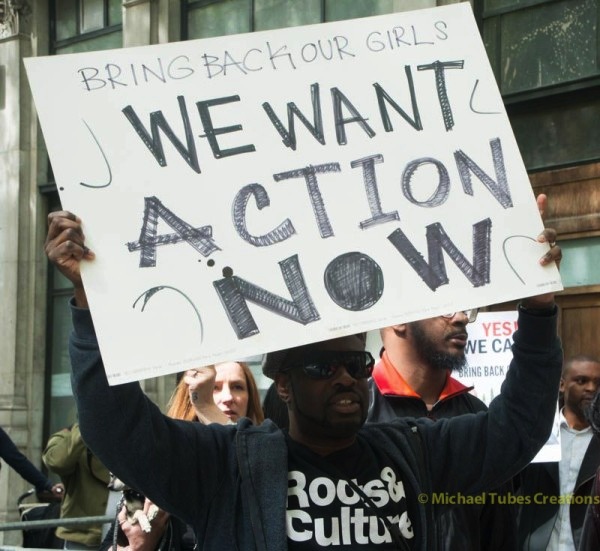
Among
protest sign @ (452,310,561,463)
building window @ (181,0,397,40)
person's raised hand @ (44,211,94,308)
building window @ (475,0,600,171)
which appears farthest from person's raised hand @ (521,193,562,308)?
building window @ (181,0,397,40)

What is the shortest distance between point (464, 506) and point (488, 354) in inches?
63.9

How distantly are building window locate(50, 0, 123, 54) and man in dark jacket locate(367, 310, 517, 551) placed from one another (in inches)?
345

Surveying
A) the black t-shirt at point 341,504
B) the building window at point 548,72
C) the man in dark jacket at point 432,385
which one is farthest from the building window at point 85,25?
the black t-shirt at point 341,504

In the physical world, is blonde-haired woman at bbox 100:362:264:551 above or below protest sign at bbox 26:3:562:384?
below

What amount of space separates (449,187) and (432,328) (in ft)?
5.19

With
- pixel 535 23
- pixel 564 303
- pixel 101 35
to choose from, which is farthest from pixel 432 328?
pixel 101 35

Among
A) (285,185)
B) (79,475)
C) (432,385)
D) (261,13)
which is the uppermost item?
(261,13)

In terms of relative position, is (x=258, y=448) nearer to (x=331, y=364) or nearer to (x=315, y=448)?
(x=315, y=448)

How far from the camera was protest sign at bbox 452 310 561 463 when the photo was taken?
19.9ft

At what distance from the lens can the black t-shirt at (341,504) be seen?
10.3 feet

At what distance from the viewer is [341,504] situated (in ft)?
10.4

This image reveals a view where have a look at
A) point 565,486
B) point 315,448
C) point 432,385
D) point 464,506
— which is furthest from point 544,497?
point 315,448

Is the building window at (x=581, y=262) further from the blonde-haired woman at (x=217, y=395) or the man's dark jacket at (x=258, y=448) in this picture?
the man's dark jacket at (x=258, y=448)

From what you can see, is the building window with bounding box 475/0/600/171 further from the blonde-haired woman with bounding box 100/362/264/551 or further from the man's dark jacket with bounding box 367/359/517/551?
the man's dark jacket with bounding box 367/359/517/551
